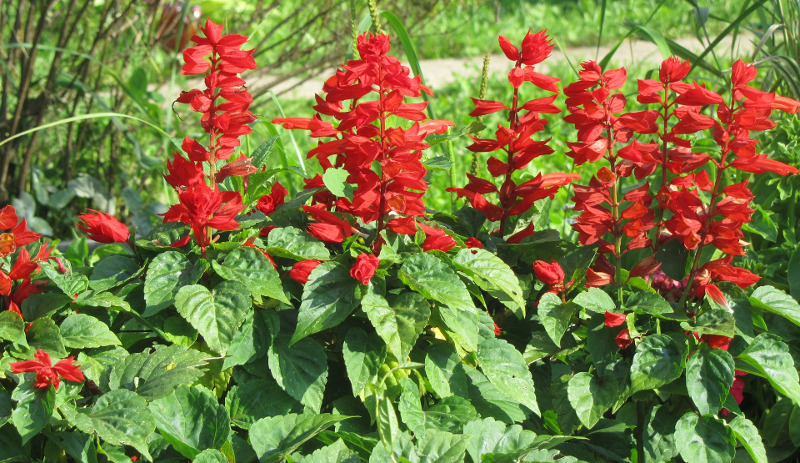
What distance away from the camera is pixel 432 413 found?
57.4 inches

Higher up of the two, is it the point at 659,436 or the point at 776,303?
the point at 776,303

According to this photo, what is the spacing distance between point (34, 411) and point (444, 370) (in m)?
0.67

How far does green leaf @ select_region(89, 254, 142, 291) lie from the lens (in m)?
1.47

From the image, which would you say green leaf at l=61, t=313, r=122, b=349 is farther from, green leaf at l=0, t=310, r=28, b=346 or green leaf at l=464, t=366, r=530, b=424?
green leaf at l=464, t=366, r=530, b=424

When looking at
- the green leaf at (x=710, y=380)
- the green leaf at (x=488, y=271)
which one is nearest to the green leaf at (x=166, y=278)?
the green leaf at (x=488, y=271)

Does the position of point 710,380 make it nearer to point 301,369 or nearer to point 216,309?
point 301,369

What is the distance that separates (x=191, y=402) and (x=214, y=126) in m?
0.48

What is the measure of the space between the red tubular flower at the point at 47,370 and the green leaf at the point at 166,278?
165mm

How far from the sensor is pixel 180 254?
1475 millimetres

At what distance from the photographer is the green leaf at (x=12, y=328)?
133 centimetres

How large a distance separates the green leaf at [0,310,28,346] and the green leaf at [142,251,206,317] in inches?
7.4

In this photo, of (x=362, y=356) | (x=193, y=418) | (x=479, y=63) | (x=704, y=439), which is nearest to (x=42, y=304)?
(x=193, y=418)

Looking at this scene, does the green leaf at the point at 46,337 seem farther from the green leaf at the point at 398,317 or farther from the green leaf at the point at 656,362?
the green leaf at the point at 656,362

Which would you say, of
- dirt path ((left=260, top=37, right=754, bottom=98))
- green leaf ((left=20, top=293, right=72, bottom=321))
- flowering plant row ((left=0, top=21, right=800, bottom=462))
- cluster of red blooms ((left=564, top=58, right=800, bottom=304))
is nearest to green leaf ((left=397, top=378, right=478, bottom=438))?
flowering plant row ((left=0, top=21, right=800, bottom=462))
